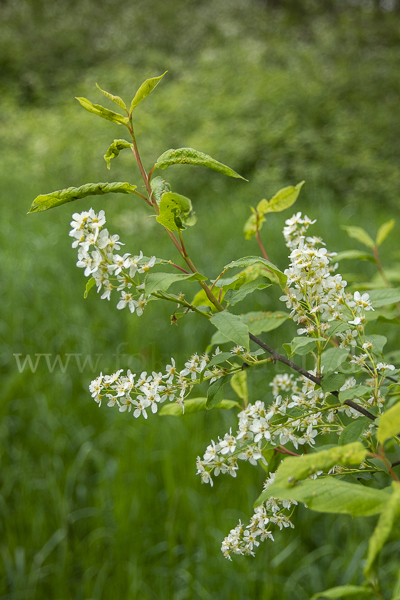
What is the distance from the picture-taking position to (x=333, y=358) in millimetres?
635

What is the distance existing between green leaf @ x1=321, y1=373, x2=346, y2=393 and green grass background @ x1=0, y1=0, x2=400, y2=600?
1.47 metres

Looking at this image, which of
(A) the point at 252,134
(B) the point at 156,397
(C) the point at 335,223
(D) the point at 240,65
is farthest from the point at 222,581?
(D) the point at 240,65

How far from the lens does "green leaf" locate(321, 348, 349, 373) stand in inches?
24.4

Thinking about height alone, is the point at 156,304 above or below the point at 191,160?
below

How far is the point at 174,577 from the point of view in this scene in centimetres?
192

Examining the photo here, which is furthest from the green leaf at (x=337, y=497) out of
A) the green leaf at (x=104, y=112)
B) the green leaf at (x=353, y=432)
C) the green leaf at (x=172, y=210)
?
the green leaf at (x=104, y=112)

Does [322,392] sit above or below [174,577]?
above

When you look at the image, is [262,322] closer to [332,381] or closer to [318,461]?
[332,381]

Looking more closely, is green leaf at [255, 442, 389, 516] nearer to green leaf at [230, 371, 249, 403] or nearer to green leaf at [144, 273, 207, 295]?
green leaf at [144, 273, 207, 295]

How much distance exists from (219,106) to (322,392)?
7.23 metres

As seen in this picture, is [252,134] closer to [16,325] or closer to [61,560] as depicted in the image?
[16,325]

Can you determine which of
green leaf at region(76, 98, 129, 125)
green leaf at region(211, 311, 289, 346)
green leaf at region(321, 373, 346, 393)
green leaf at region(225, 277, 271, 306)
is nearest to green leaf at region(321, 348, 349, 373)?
green leaf at region(321, 373, 346, 393)

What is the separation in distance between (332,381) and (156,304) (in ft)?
7.65

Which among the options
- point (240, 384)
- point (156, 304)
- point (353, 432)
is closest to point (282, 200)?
point (240, 384)
